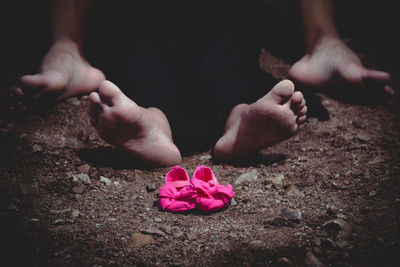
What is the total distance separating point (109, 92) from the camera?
0.97m

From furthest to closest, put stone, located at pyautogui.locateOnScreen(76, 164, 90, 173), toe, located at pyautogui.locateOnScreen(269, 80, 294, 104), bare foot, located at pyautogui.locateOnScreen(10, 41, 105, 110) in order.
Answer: bare foot, located at pyautogui.locateOnScreen(10, 41, 105, 110)
stone, located at pyautogui.locateOnScreen(76, 164, 90, 173)
toe, located at pyautogui.locateOnScreen(269, 80, 294, 104)

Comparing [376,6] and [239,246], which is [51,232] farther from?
[376,6]

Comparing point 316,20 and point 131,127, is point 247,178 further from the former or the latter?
point 316,20

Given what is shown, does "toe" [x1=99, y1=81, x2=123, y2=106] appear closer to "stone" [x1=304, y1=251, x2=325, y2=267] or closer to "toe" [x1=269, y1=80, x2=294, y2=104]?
"toe" [x1=269, y1=80, x2=294, y2=104]

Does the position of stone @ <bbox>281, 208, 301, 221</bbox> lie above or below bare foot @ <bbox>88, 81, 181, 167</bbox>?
below

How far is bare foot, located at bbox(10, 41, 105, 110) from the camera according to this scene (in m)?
1.23

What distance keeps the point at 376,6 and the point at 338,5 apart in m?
0.21

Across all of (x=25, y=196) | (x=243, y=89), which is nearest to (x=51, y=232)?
(x=25, y=196)

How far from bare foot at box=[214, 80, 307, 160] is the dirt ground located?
68 millimetres

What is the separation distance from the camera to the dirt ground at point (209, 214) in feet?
2.36

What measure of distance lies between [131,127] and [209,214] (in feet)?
1.10

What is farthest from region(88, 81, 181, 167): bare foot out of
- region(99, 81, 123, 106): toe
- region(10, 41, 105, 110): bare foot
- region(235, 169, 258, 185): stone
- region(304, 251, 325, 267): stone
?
region(304, 251, 325, 267): stone

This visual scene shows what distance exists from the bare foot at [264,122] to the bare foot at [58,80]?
0.65m

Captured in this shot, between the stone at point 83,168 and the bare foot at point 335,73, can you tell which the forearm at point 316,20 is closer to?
the bare foot at point 335,73
